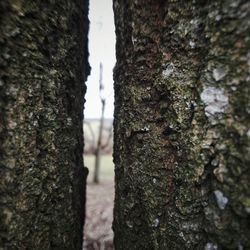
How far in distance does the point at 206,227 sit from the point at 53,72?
1067 mm

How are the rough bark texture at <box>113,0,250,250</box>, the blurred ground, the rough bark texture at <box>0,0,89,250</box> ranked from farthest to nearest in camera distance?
the blurred ground, the rough bark texture at <box>0,0,89,250</box>, the rough bark texture at <box>113,0,250,250</box>

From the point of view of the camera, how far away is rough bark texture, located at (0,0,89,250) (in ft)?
4.41

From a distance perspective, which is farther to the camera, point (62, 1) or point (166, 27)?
point (62, 1)

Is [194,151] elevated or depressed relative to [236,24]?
depressed

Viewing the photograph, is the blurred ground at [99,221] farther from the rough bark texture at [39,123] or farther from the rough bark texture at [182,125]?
the rough bark texture at [182,125]

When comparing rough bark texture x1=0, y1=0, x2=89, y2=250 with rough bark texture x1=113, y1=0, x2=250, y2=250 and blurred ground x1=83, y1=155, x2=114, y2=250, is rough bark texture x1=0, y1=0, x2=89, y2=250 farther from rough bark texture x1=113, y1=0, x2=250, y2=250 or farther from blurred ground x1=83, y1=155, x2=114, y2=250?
blurred ground x1=83, y1=155, x2=114, y2=250

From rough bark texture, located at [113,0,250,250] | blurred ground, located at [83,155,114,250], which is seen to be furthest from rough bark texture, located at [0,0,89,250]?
blurred ground, located at [83,155,114,250]

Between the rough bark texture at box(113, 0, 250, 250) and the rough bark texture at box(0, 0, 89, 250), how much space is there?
0.91 feet

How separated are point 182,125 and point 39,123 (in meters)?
0.71

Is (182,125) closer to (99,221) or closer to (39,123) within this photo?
(39,123)

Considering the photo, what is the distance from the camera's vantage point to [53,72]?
5.12ft

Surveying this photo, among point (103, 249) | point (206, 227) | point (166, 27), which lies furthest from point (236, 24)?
point (103, 249)

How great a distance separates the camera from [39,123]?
149cm

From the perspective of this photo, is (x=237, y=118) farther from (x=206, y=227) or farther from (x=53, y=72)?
(x=53, y=72)
